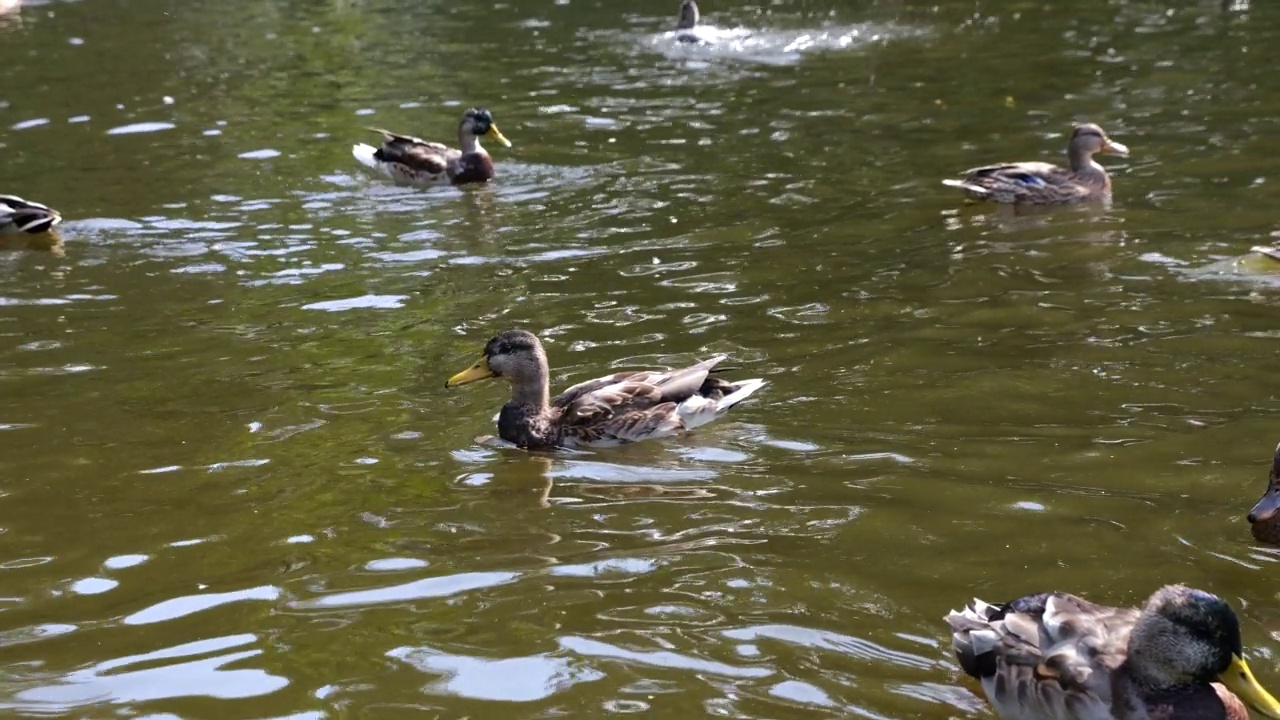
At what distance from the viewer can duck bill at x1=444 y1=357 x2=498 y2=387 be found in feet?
31.4

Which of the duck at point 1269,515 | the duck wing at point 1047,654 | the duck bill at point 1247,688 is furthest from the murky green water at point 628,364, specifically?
the duck bill at point 1247,688

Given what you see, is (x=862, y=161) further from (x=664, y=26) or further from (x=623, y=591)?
(x=664, y=26)

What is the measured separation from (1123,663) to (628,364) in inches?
209

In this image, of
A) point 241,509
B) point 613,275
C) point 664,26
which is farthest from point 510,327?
point 664,26

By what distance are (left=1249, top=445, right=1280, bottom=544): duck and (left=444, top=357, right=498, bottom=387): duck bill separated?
426 cm

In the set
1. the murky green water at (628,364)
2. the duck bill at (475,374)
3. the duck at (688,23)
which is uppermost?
the duck at (688,23)

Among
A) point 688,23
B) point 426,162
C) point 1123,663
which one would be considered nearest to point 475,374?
point 1123,663

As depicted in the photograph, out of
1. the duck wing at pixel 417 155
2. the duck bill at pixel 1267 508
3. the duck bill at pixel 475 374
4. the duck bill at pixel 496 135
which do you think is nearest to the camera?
the duck bill at pixel 1267 508

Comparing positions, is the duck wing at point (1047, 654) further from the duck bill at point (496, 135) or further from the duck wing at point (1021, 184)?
the duck bill at point (496, 135)

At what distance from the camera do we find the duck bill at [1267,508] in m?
7.14

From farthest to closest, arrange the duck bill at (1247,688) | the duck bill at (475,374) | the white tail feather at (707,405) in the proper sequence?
the duck bill at (475,374)
the white tail feather at (707,405)
the duck bill at (1247,688)

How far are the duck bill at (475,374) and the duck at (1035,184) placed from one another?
247 inches

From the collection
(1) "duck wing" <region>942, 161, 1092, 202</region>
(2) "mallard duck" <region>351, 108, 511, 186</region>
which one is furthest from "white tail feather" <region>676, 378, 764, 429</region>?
(2) "mallard duck" <region>351, 108, 511, 186</region>

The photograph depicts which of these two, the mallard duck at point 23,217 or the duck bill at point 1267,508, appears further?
the mallard duck at point 23,217
